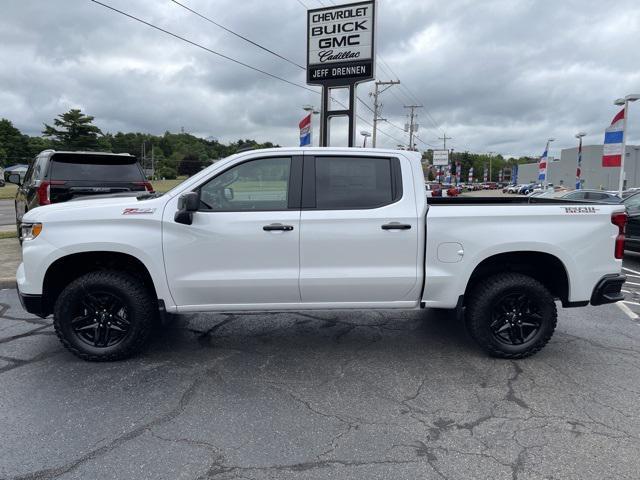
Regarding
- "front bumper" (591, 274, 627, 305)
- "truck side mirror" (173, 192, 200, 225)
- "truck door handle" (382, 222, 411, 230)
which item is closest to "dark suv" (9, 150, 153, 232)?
"truck side mirror" (173, 192, 200, 225)

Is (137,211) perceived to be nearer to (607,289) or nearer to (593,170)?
(607,289)

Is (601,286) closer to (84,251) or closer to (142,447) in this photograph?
(142,447)

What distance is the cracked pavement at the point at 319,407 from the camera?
9.34ft

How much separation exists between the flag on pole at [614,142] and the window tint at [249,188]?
1880 cm

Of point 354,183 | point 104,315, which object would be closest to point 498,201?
point 354,183

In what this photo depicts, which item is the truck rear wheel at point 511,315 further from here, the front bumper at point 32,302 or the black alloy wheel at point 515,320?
the front bumper at point 32,302

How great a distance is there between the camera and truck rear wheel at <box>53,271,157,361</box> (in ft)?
13.8

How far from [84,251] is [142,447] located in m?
1.85

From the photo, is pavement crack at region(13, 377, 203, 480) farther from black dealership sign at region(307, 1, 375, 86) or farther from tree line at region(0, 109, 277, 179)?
tree line at region(0, 109, 277, 179)

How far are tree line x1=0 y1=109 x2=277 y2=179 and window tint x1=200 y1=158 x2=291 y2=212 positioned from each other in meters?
41.4

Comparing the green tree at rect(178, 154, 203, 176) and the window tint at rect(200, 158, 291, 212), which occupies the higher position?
the green tree at rect(178, 154, 203, 176)

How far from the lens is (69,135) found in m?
84.5

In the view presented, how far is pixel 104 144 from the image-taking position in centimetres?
8894

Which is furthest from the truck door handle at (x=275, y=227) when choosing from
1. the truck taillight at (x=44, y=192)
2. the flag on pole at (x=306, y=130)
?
the flag on pole at (x=306, y=130)
